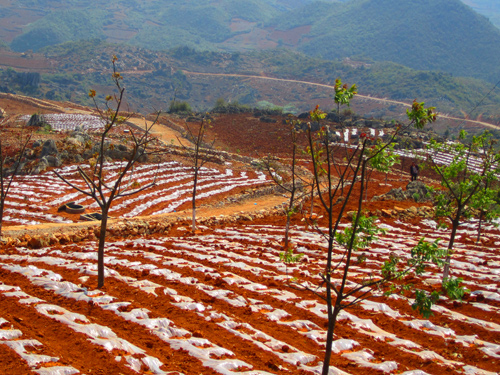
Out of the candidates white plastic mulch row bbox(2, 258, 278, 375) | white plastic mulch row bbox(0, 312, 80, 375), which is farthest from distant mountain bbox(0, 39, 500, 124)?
white plastic mulch row bbox(0, 312, 80, 375)

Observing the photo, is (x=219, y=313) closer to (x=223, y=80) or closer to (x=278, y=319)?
(x=278, y=319)

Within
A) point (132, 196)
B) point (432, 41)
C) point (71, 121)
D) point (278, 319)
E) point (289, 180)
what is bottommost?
point (132, 196)

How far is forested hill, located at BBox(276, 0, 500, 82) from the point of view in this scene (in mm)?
158875

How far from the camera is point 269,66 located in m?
144

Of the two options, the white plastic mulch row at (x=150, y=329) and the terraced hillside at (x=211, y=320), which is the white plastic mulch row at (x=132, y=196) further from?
the white plastic mulch row at (x=150, y=329)

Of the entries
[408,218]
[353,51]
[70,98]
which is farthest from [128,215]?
[353,51]

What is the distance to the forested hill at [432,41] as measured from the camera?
158875 mm

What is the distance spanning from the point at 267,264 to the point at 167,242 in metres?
4.13

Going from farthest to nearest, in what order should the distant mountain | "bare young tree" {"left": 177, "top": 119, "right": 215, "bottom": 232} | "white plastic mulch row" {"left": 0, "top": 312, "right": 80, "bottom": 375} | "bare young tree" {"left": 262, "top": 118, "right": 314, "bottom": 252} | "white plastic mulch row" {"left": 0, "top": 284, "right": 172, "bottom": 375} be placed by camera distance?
the distant mountain < "bare young tree" {"left": 177, "top": 119, "right": 215, "bottom": 232} < "bare young tree" {"left": 262, "top": 118, "right": 314, "bottom": 252} < "white plastic mulch row" {"left": 0, "top": 284, "right": 172, "bottom": 375} < "white plastic mulch row" {"left": 0, "top": 312, "right": 80, "bottom": 375}

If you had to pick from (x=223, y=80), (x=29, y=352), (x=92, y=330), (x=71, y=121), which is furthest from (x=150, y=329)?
(x=223, y=80)

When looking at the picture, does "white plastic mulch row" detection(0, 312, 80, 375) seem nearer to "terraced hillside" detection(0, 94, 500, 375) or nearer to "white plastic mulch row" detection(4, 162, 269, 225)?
"terraced hillside" detection(0, 94, 500, 375)

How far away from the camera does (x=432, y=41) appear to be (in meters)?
174

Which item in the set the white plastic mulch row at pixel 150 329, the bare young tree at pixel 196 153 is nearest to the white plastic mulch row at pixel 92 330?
the white plastic mulch row at pixel 150 329

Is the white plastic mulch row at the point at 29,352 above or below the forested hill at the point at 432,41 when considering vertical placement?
below
